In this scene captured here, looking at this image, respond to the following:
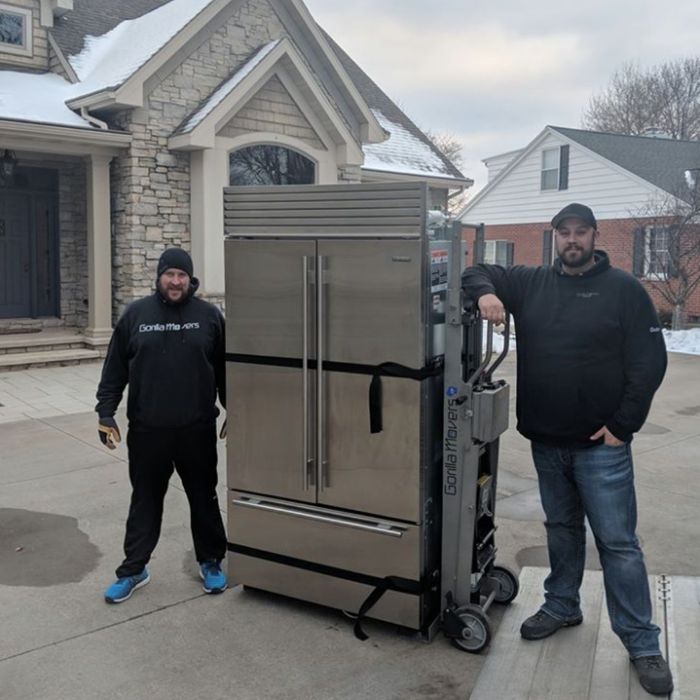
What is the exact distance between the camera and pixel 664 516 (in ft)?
17.8

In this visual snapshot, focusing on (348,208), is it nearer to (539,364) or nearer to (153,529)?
(539,364)

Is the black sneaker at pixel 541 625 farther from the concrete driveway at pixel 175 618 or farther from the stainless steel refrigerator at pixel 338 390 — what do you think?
the stainless steel refrigerator at pixel 338 390

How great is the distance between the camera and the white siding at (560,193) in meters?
21.0

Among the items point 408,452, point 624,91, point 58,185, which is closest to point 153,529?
point 408,452

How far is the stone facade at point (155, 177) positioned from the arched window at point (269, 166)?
81cm

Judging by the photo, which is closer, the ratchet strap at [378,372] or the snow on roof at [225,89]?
the ratchet strap at [378,372]

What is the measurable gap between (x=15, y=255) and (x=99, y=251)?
6.49 ft

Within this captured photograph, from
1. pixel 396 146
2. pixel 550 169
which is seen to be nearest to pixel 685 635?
pixel 396 146

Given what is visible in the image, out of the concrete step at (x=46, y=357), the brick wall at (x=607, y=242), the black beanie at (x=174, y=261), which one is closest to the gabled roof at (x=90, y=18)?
the concrete step at (x=46, y=357)

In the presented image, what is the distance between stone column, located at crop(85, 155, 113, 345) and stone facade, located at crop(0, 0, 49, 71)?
240 cm

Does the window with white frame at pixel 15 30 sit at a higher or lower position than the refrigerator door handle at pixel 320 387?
higher

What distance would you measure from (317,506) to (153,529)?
960 millimetres

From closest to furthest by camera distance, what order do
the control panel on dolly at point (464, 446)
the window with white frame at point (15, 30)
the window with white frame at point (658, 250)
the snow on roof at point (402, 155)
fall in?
the control panel on dolly at point (464, 446) < the window with white frame at point (15, 30) < the snow on roof at point (402, 155) < the window with white frame at point (658, 250)

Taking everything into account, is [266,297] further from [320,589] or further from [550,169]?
[550,169]
